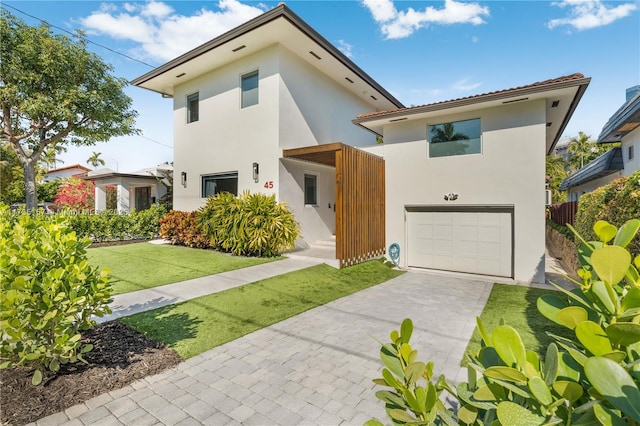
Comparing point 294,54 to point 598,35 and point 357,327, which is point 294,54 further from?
point 357,327

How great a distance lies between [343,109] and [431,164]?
6300 mm

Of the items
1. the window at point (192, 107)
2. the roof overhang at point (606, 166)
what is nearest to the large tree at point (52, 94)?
the window at point (192, 107)

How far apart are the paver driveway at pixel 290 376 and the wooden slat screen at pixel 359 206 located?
3372 mm

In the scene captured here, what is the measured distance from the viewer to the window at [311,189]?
12.1 meters

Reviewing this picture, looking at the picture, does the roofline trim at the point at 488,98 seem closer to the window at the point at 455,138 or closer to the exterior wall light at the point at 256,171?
the window at the point at 455,138

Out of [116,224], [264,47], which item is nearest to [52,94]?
[116,224]

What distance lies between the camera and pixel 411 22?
9.90 meters

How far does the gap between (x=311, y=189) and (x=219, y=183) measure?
3.81 metres

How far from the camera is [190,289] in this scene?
660 cm

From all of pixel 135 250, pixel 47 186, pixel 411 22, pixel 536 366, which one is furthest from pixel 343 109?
pixel 47 186

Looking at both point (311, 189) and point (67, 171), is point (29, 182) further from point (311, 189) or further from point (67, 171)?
point (67, 171)

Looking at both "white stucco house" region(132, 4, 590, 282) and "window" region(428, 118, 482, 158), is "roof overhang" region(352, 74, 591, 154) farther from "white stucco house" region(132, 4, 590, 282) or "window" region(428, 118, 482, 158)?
"window" region(428, 118, 482, 158)

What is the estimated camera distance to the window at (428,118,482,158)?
8.77m

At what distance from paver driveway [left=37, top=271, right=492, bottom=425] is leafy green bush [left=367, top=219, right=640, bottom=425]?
2.18 metres
